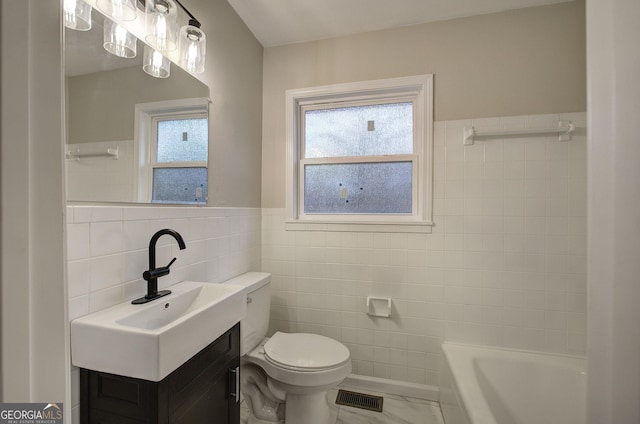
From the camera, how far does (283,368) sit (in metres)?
1.37

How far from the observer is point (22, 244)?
25 cm

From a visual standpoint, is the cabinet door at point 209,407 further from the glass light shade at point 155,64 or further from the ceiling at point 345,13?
the ceiling at point 345,13

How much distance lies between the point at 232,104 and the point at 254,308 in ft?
4.25

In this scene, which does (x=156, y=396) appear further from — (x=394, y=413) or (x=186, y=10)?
(x=186, y=10)

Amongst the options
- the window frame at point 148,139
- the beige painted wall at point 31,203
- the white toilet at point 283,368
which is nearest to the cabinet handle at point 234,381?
the white toilet at point 283,368

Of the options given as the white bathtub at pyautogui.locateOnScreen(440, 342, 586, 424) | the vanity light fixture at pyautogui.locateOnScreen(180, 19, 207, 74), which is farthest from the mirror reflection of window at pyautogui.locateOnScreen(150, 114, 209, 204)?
the white bathtub at pyautogui.locateOnScreen(440, 342, 586, 424)

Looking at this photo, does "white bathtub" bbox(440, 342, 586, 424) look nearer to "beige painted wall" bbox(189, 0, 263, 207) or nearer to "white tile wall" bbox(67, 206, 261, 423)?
"white tile wall" bbox(67, 206, 261, 423)

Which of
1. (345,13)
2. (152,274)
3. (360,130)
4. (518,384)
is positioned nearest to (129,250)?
(152,274)

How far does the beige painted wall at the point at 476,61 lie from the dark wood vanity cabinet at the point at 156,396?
130cm

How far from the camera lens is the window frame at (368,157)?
5.84ft

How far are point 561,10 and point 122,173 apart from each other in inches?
101

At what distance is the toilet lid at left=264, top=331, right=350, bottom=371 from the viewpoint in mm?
1379

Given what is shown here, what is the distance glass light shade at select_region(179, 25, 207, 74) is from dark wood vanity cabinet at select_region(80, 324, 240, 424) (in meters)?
1.30

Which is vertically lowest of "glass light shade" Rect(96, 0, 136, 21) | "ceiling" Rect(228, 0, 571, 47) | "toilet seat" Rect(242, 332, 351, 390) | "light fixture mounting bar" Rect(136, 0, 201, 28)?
"toilet seat" Rect(242, 332, 351, 390)
